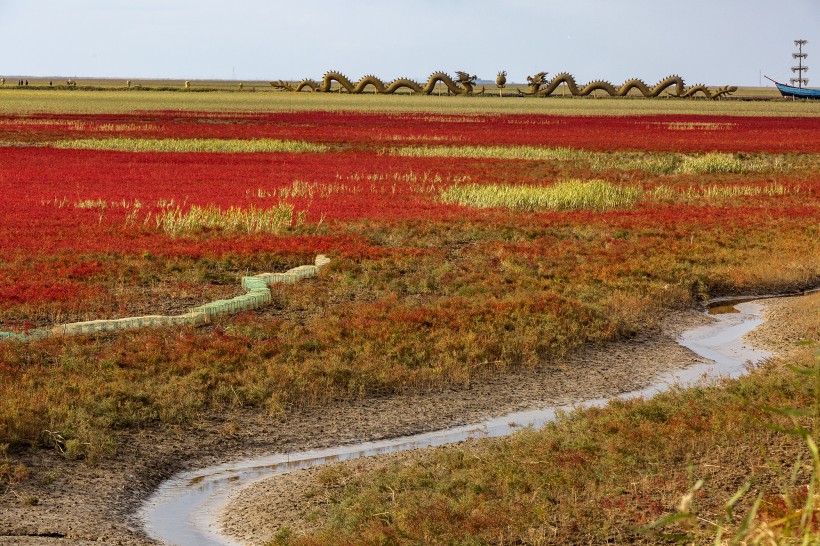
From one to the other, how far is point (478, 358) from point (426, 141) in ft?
138

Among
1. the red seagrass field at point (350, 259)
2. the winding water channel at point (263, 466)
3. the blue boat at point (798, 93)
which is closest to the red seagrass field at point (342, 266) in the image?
the red seagrass field at point (350, 259)

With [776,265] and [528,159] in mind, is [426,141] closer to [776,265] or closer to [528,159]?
[528,159]

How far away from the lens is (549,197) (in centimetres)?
3078

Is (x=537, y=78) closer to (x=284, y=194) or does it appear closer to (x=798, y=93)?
(x=798, y=93)

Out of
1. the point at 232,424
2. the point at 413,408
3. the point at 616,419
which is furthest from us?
the point at 413,408

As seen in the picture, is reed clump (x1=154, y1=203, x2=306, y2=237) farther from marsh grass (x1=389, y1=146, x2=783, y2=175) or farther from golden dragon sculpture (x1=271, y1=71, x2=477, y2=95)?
golden dragon sculpture (x1=271, y1=71, x2=477, y2=95)

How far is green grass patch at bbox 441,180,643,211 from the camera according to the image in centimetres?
3038

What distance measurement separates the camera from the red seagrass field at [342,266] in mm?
12789

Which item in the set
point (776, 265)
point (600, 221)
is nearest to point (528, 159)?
point (600, 221)

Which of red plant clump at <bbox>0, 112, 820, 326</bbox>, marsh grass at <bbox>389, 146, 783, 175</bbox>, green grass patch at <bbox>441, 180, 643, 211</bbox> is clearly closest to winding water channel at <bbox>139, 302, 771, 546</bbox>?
red plant clump at <bbox>0, 112, 820, 326</bbox>

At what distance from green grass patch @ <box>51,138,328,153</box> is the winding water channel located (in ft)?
120

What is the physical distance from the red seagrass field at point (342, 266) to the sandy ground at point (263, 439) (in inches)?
8.7

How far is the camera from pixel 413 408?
503 inches

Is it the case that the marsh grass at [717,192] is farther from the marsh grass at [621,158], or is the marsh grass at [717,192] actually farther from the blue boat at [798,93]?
the blue boat at [798,93]
